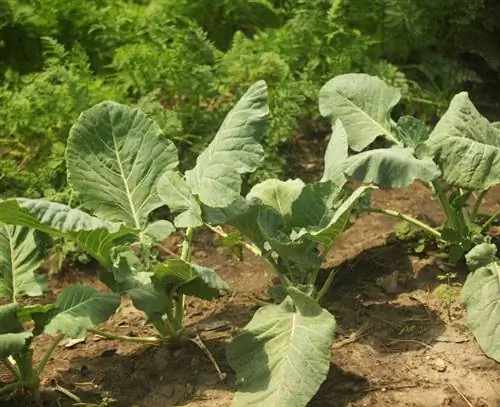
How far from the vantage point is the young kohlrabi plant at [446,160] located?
11.1 feet

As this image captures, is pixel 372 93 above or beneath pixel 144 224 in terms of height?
above

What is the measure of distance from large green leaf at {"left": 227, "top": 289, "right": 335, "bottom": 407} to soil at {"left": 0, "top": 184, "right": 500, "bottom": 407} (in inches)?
7.4

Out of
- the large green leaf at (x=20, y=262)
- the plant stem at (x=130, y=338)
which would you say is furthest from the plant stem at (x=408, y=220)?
the large green leaf at (x=20, y=262)

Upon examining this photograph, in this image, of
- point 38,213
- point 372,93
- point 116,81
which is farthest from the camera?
point 116,81

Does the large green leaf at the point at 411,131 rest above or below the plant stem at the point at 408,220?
above

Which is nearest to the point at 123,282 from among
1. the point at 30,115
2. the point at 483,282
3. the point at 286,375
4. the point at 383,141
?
the point at 286,375

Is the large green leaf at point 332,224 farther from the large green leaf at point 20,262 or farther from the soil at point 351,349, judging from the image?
the large green leaf at point 20,262

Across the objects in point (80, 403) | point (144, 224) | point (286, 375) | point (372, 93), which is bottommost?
point (80, 403)

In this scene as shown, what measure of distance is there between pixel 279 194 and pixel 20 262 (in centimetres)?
115

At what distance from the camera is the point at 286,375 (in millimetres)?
3061

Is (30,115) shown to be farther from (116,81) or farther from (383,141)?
(383,141)

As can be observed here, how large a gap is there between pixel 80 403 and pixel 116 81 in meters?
2.22

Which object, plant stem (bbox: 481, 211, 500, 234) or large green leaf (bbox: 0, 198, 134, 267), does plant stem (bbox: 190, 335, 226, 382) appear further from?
plant stem (bbox: 481, 211, 500, 234)

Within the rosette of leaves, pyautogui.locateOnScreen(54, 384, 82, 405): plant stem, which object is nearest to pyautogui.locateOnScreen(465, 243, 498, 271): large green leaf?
the rosette of leaves
